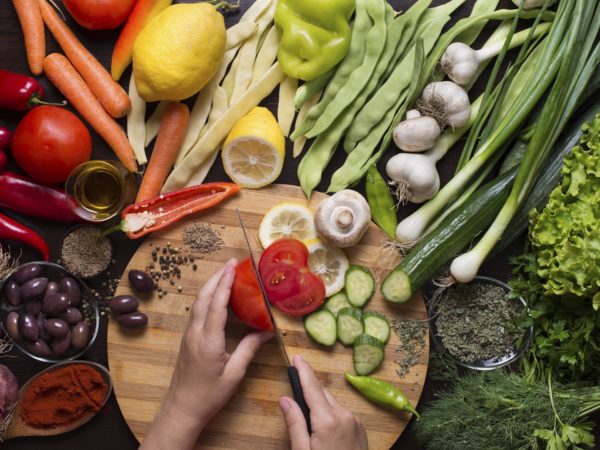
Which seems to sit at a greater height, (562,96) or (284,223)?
(562,96)

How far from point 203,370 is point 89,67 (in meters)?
1.33

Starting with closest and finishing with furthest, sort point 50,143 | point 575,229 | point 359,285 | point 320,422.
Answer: point 575,229 < point 320,422 < point 50,143 < point 359,285

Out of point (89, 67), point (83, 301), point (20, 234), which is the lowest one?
point (83, 301)

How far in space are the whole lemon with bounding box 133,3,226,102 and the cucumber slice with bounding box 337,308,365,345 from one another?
43.3 inches

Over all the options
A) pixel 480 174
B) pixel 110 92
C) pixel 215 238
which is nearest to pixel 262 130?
pixel 215 238

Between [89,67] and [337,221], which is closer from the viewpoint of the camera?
[337,221]

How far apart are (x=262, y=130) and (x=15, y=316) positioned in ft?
4.13

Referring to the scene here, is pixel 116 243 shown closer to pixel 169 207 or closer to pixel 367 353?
pixel 169 207

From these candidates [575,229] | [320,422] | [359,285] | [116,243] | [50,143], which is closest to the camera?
[575,229]

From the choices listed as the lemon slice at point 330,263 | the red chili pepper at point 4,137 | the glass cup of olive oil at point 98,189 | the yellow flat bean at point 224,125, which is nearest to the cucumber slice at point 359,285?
the lemon slice at point 330,263

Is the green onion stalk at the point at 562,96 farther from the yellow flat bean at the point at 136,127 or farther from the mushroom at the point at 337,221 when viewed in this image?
the yellow flat bean at the point at 136,127

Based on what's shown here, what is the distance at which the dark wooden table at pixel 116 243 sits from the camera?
2.69 metres

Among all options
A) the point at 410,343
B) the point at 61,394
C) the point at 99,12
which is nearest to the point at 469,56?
the point at 410,343

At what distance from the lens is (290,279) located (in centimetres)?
250
